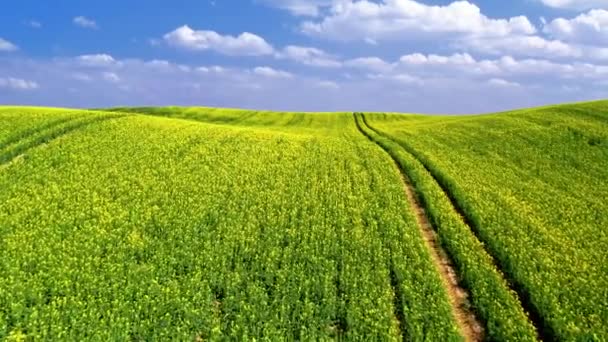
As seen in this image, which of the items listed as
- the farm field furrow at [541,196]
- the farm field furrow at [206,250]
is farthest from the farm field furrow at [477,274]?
the farm field furrow at [206,250]

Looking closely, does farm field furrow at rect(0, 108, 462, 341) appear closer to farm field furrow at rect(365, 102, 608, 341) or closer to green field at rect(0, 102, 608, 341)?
green field at rect(0, 102, 608, 341)

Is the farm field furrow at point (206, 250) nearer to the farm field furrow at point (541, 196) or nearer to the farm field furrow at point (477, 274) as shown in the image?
the farm field furrow at point (477, 274)

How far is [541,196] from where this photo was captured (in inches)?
1325

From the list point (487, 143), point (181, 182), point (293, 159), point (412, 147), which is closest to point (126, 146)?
point (181, 182)

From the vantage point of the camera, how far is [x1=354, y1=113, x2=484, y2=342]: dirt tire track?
63.2 ft

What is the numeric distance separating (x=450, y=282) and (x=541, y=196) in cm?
1444

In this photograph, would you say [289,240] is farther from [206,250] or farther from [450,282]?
[450,282]

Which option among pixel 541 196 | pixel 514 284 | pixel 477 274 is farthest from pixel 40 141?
pixel 541 196

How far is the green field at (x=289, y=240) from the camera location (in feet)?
61.4

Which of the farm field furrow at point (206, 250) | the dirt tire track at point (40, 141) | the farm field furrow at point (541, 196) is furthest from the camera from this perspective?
the dirt tire track at point (40, 141)

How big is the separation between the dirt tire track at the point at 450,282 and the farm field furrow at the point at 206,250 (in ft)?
2.05

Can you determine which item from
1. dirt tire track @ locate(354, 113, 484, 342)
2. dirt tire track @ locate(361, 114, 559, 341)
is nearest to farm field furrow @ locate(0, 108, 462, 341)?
dirt tire track @ locate(354, 113, 484, 342)

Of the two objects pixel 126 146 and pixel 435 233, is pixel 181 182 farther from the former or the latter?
pixel 435 233

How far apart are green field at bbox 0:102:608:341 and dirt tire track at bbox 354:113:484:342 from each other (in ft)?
0.29
